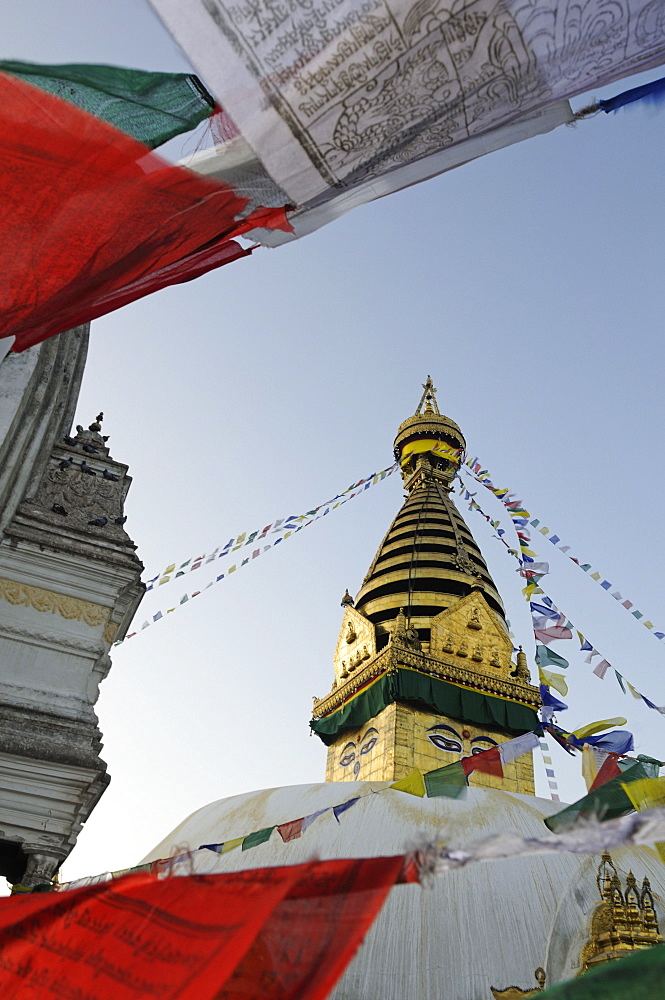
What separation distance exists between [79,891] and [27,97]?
2589 millimetres

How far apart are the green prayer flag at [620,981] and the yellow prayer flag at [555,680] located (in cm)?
620

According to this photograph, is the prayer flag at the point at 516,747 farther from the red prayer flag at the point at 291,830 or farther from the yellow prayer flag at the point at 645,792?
the yellow prayer flag at the point at 645,792

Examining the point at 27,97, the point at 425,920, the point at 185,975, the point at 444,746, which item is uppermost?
the point at 444,746

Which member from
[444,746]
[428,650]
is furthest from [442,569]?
[444,746]

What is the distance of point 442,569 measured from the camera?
66.6ft

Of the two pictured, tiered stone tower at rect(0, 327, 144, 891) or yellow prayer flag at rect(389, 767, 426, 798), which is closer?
tiered stone tower at rect(0, 327, 144, 891)

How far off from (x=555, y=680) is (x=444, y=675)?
1014 cm

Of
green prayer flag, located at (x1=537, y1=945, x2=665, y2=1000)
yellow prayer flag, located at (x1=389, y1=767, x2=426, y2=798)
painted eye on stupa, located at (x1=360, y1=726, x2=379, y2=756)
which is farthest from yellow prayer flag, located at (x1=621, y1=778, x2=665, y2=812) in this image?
painted eye on stupa, located at (x1=360, y1=726, x2=379, y2=756)

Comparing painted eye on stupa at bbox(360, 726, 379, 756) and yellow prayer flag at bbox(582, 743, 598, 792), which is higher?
painted eye on stupa at bbox(360, 726, 379, 756)

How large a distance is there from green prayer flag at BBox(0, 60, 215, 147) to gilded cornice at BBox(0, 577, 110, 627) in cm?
342

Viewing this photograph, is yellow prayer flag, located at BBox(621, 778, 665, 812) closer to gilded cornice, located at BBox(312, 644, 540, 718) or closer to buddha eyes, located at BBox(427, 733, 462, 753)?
buddha eyes, located at BBox(427, 733, 462, 753)

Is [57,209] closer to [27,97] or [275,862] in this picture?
[27,97]

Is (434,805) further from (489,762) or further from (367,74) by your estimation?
(367,74)

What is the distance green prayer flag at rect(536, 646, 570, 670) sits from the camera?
779 centimetres
